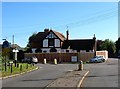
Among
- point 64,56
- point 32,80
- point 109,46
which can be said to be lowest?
point 32,80

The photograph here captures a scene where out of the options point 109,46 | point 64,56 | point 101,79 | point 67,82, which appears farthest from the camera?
point 109,46

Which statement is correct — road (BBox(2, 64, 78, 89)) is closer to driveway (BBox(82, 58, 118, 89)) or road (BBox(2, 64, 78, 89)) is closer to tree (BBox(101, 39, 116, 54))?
driveway (BBox(82, 58, 118, 89))

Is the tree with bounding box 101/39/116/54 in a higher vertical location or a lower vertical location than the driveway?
higher

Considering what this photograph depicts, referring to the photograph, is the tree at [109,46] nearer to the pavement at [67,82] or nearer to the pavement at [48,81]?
the pavement at [48,81]

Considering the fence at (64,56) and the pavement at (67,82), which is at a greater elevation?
the fence at (64,56)

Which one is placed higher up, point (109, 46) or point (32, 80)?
point (109, 46)

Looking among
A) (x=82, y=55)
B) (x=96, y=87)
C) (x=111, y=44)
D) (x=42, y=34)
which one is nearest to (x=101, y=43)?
(x=111, y=44)

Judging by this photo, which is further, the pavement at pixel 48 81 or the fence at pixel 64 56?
the fence at pixel 64 56

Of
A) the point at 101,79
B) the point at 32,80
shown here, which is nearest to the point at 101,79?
the point at 101,79

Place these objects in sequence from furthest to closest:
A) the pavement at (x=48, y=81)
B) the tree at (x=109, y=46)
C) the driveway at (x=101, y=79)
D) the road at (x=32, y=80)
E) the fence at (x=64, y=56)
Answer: the tree at (x=109, y=46), the fence at (x=64, y=56), the road at (x=32, y=80), the driveway at (x=101, y=79), the pavement at (x=48, y=81)

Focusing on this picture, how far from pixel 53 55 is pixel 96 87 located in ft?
175

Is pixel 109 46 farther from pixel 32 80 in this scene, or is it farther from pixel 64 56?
pixel 32 80

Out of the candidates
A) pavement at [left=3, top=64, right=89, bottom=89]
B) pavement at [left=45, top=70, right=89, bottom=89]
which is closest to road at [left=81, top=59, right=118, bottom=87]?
pavement at [left=45, top=70, right=89, bottom=89]

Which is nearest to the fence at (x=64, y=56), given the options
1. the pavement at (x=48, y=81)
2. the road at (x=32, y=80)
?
the road at (x=32, y=80)
